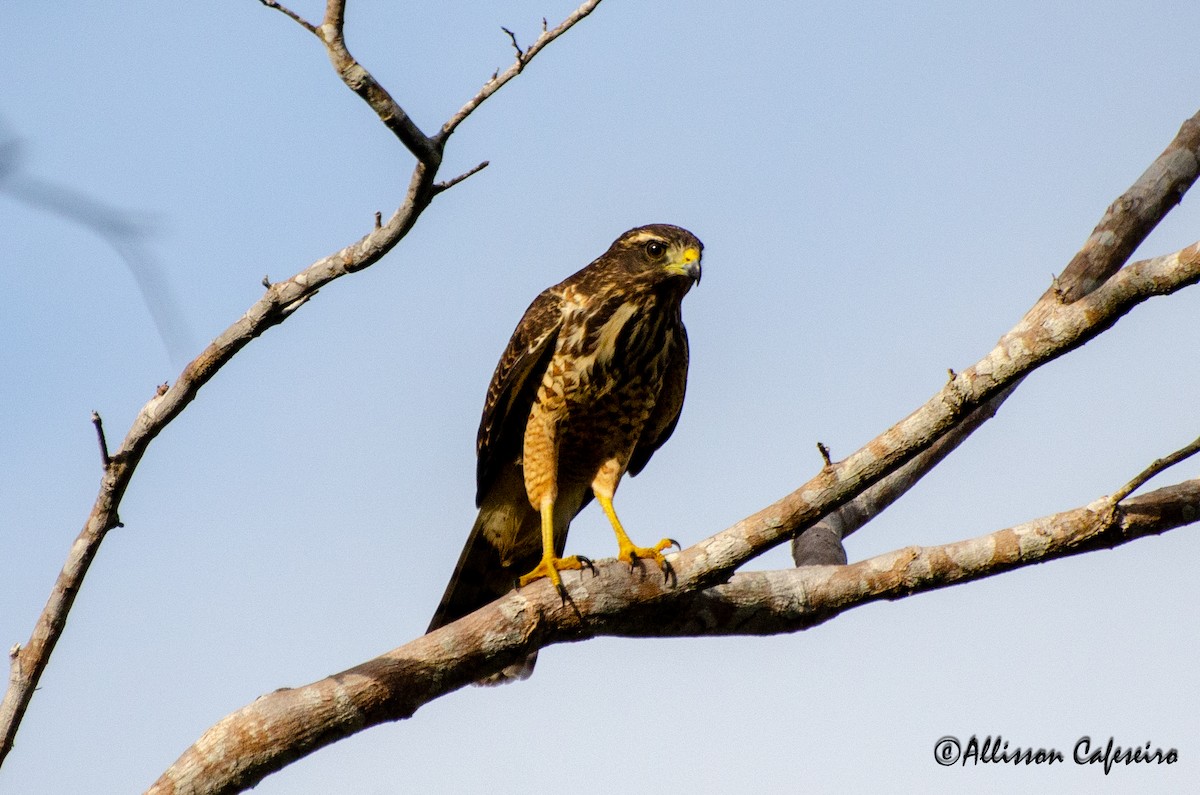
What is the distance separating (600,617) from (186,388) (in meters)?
1.77

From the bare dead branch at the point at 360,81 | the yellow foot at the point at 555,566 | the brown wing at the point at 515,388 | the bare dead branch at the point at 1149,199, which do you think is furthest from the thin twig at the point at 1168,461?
the brown wing at the point at 515,388

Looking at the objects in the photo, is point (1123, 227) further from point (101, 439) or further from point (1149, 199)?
point (101, 439)

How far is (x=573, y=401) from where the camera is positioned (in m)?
5.84

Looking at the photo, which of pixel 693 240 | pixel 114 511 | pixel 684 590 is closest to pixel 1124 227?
pixel 693 240

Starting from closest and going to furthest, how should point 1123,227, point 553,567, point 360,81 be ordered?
point 360,81, point 553,567, point 1123,227

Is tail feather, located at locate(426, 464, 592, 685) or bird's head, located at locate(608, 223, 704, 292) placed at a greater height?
bird's head, located at locate(608, 223, 704, 292)

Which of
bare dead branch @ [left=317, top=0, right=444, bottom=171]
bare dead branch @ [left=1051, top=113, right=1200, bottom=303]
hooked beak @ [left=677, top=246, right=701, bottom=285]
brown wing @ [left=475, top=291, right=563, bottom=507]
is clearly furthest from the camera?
brown wing @ [left=475, top=291, right=563, bottom=507]

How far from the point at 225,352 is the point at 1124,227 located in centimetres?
355

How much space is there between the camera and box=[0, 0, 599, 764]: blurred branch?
3.57 meters

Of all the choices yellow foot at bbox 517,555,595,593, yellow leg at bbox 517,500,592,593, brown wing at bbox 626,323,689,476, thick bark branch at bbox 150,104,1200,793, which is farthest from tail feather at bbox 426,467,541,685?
thick bark branch at bbox 150,104,1200,793

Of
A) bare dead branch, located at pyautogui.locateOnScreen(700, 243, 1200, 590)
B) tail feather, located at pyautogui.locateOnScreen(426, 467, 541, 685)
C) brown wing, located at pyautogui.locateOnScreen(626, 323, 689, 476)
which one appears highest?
brown wing, located at pyautogui.locateOnScreen(626, 323, 689, 476)

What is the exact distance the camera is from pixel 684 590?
4.43 meters

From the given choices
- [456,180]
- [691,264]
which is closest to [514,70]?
[456,180]

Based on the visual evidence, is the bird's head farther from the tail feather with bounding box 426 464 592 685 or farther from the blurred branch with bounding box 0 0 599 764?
the blurred branch with bounding box 0 0 599 764
